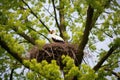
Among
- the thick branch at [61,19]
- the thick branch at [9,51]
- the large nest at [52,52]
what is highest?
the thick branch at [9,51]

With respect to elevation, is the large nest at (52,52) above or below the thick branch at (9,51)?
below

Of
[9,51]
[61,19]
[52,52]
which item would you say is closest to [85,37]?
[52,52]

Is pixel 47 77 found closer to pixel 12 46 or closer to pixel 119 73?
pixel 12 46

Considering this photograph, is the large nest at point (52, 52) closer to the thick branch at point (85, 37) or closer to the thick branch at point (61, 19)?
the thick branch at point (85, 37)

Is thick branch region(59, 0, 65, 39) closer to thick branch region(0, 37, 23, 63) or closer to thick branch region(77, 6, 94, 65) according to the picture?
thick branch region(77, 6, 94, 65)

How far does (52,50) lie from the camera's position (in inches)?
322

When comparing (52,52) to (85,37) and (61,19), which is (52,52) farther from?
(61,19)

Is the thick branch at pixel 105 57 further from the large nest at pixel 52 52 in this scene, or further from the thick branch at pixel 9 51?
the thick branch at pixel 9 51

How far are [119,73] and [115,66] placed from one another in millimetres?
590

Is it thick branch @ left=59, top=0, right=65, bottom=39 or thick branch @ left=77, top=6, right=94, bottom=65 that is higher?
thick branch @ left=77, top=6, right=94, bottom=65

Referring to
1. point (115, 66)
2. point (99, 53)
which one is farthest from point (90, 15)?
point (99, 53)

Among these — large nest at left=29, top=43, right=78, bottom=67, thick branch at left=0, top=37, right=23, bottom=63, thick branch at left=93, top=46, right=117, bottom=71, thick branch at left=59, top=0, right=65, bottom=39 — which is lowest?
thick branch at left=59, top=0, right=65, bottom=39

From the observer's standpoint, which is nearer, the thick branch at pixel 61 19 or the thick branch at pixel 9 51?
the thick branch at pixel 9 51

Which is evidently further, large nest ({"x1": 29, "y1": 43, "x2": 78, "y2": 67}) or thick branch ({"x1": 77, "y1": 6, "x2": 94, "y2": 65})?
large nest ({"x1": 29, "y1": 43, "x2": 78, "y2": 67})
